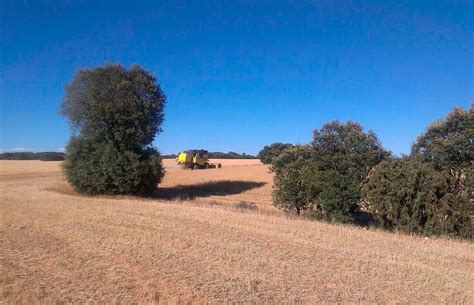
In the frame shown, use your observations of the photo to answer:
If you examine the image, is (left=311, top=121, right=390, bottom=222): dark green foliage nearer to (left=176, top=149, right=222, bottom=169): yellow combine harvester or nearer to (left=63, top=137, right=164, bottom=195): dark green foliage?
(left=63, top=137, right=164, bottom=195): dark green foliage

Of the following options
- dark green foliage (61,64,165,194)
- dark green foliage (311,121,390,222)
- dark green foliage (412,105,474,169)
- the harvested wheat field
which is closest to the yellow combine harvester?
dark green foliage (61,64,165,194)

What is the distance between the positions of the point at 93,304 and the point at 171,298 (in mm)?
1251

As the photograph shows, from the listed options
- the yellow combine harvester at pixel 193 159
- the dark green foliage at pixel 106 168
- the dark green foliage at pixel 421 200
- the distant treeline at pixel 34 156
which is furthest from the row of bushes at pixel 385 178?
the distant treeline at pixel 34 156

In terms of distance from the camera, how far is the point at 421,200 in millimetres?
15797

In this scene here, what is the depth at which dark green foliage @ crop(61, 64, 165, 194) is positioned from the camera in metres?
26.8

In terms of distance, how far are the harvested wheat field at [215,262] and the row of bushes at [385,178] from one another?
1.91 m

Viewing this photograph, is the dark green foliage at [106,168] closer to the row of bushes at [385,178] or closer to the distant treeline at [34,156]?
the row of bushes at [385,178]

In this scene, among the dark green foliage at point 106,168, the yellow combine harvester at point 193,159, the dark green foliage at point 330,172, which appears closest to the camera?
the dark green foliage at point 330,172

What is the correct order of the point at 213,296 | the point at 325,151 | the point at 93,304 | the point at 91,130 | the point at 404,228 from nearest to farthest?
the point at 93,304 → the point at 213,296 → the point at 404,228 → the point at 325,151 → the point at 91,130

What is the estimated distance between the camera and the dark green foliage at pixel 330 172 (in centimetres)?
1798

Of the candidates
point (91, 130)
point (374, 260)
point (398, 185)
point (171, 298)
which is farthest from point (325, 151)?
point (91, 130)

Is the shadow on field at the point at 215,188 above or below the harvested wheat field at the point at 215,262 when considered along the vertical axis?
above

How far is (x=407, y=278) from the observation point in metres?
8.47

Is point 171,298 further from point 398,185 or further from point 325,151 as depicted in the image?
point 325,151
